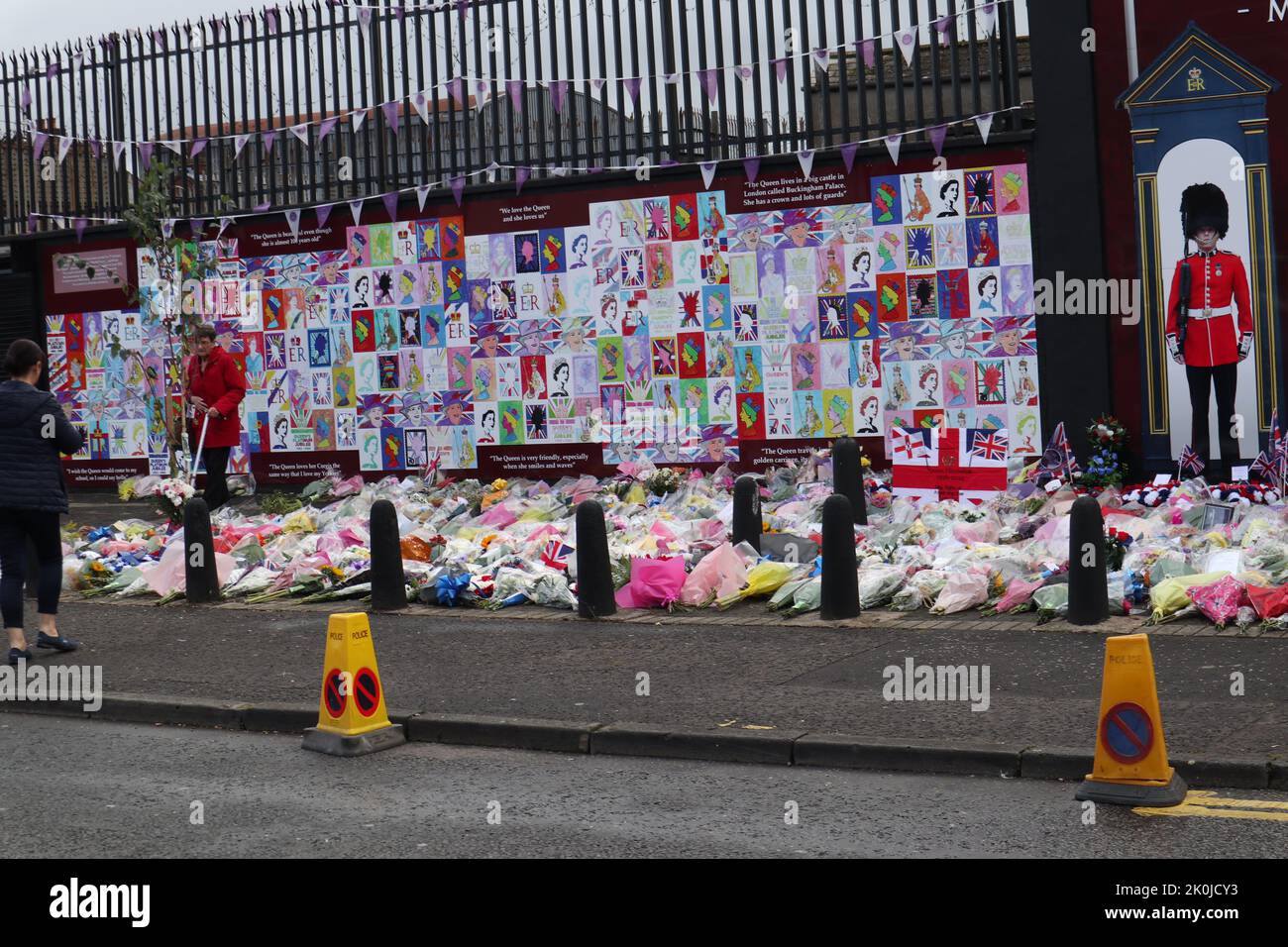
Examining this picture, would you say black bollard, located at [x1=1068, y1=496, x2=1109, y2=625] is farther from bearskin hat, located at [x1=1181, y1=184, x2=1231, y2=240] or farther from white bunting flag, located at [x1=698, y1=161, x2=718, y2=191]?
white bunting flag, located at [x1=698, y1=161, x2=718, y2=191]

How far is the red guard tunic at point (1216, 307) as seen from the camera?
1419 centimetres

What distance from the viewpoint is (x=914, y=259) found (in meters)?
15.5

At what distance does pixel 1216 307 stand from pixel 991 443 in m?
2.34

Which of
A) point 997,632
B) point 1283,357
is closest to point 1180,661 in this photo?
point 997,632

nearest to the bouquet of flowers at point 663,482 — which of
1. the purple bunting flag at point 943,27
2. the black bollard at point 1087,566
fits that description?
the purple bunting flag at point 943,27

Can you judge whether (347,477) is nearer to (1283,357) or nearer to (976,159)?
(976,159)

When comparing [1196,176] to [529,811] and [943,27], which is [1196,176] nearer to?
[943,27]

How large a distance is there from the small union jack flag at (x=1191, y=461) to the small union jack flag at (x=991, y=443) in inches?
63.0

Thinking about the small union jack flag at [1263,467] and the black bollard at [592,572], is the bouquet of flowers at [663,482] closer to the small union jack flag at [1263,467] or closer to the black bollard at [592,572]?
the black bollard at [592,572]

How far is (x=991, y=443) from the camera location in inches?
600

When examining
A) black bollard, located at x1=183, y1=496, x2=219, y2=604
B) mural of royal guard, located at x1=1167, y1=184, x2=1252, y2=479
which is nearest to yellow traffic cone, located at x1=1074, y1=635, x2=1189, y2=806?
black bollard, located at x1=183, y1=496, x2=219, y2=604

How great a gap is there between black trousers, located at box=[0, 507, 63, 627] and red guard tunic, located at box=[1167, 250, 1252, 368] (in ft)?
31.6

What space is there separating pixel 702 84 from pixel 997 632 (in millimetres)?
8424

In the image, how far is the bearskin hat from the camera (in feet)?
46.5
